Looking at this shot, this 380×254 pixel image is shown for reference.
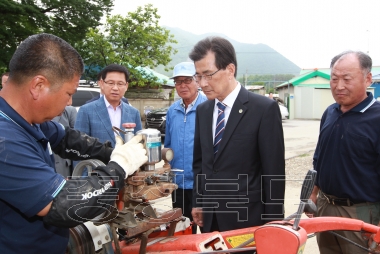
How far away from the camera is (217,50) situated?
95.1 inches

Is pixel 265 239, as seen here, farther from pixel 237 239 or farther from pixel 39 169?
pixel 39 169

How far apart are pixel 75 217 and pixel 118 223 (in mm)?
558

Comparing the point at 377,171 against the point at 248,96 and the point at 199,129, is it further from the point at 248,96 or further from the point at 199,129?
the point at 199,129

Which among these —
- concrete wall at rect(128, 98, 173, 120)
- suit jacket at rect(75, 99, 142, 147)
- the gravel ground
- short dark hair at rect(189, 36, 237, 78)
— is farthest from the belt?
concrete wall at rect(128, 98, 173, 120)

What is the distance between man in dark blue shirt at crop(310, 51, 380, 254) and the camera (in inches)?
94.9

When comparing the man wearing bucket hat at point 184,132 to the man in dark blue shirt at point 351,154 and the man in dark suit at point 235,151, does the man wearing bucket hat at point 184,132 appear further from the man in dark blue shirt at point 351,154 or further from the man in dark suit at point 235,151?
the man in dark blue shirt at point 351,154

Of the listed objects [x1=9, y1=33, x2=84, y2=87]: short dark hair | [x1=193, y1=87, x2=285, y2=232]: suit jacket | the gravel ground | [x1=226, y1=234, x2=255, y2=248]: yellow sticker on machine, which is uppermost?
[x1=9, y1=33, x2=84, y2=87]: short dark hair

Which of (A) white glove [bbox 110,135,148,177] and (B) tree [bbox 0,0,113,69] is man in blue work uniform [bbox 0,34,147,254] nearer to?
(A) white glove [bbox 110,135,148,177]

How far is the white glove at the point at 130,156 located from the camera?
5.69ft

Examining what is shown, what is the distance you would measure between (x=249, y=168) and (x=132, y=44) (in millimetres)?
13735

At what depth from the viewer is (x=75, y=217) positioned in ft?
4.89

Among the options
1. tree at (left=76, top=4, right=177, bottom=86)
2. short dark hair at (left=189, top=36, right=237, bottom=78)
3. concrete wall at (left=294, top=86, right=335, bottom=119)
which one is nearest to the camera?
short dark hair at (left=189, top=36, right=237, bottom=78)

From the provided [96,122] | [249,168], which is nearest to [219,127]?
[249,168]

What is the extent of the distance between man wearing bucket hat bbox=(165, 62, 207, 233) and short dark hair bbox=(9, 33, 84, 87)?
1.83 meters
